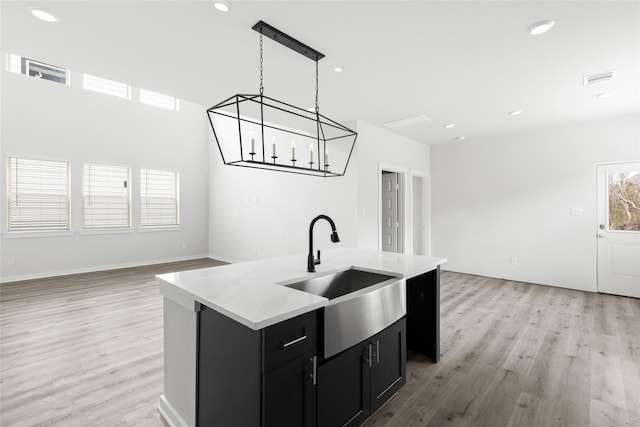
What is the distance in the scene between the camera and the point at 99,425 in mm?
1842

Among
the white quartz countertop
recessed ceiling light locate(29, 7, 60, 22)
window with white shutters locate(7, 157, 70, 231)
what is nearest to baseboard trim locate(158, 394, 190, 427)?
the white quartz countertop

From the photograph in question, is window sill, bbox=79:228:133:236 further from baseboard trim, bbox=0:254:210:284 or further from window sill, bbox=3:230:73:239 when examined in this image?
baseboard trim, bbox=0:254:210:284

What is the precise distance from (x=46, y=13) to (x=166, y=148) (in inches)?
202

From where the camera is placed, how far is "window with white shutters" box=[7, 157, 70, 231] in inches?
206

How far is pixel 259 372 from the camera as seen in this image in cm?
123

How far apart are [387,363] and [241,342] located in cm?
111

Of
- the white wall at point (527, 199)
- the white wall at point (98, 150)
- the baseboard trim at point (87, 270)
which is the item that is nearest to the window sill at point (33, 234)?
the white wall at point (98, 150)

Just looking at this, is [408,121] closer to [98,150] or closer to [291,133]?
[291,133]

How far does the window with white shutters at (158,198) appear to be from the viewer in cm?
666

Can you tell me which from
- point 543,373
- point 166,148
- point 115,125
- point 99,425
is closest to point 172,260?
point 166,148

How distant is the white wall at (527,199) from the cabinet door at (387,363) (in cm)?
424

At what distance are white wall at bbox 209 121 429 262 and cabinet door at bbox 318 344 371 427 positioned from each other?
112 inches

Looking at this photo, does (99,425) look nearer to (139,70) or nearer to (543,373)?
(139,70)

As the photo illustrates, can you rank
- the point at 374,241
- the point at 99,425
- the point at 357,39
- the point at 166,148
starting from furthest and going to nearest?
the point at 166,148 → the point at 374,241 → the point at 357,39 → the point at 99,425
